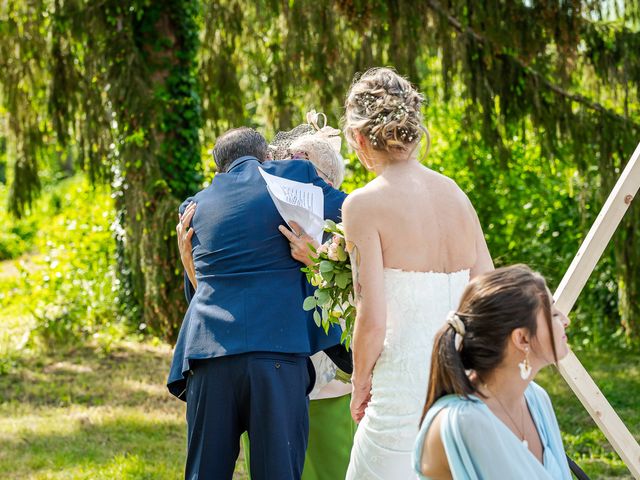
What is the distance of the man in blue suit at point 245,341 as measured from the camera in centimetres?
350

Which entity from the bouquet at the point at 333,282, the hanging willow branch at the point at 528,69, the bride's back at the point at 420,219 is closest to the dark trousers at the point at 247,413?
the bouquet at the point at 333,282

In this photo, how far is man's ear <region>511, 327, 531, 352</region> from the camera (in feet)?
7.29

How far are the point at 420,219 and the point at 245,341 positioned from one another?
0.88 metres

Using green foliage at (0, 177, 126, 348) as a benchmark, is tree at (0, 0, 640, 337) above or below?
above

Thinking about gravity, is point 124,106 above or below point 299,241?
above

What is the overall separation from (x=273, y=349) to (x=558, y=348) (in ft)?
4.67

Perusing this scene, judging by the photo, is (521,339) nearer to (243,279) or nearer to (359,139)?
(359,139)

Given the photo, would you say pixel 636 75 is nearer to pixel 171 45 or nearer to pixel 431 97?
pixel 431 97

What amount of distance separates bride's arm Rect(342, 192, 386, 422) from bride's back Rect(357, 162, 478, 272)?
0.07 feet

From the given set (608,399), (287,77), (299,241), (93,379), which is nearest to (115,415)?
(93,379)

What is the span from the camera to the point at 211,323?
11.6 ft

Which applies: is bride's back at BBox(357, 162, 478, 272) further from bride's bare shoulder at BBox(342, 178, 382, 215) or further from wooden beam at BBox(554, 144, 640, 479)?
wooden beam at BBox(554, 144, 640, 479)

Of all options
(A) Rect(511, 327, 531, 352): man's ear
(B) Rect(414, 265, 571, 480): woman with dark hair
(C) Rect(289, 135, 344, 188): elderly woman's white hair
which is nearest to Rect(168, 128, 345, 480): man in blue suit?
(C) Rect(289, 135, 344, 188): elderly woman's white hair

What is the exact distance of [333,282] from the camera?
335 cm
